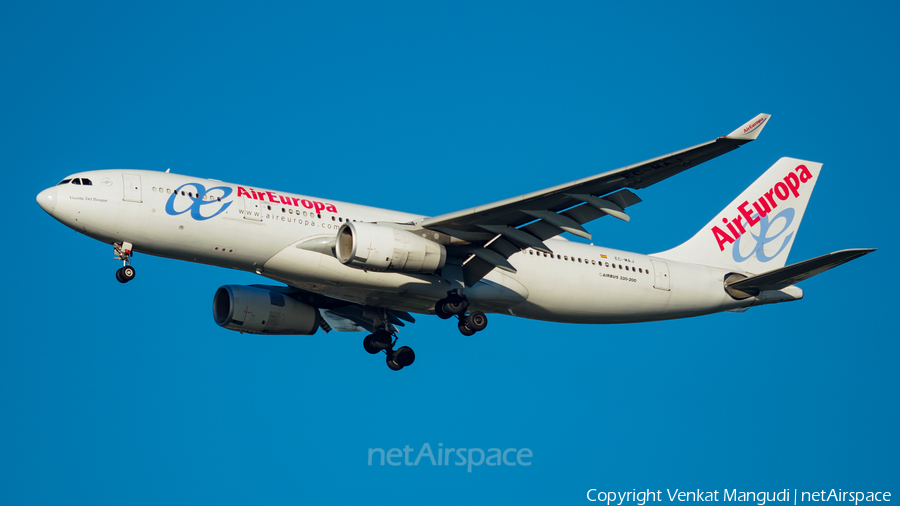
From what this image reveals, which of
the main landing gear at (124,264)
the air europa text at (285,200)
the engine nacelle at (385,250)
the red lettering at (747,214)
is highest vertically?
the red lettering at (747,214)

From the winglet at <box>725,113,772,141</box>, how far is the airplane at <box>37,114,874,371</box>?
3 centimetres

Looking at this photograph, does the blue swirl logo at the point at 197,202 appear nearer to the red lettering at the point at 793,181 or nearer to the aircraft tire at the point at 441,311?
the aircraft tire at the point at 441,311

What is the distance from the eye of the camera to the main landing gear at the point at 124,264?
25.4 meters

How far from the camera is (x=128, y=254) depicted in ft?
83.5

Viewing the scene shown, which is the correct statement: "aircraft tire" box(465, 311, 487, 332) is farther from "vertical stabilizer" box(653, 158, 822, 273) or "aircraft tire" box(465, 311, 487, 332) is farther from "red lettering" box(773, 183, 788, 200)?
"red lettering" box(773, 183, 788, 200)

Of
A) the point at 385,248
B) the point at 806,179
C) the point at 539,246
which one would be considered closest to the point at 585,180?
the point at 539,246

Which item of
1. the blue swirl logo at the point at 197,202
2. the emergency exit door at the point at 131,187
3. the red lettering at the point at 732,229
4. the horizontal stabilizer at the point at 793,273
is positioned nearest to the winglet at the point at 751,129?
the horizontal stabilizer at the point at 793,273

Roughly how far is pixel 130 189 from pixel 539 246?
1147 centimetres

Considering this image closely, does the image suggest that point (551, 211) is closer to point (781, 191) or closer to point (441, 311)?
point (441, 311)

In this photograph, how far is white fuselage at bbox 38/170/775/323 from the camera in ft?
82.5

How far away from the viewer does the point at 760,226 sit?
1355 inches

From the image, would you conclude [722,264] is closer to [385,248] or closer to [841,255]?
[841,255]

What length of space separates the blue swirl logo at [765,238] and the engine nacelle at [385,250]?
506 inches

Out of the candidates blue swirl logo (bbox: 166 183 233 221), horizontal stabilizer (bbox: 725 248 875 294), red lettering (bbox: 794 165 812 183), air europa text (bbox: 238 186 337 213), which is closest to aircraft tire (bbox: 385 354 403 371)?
air europa text (bbox: 238 186 337 213)
